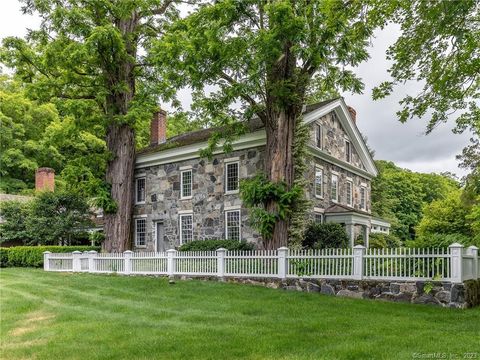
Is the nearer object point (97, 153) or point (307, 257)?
point (307, 257)

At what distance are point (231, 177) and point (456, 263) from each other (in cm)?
1071

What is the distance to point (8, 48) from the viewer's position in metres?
19.9

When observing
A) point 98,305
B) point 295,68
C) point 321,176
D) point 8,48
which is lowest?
point 98,305

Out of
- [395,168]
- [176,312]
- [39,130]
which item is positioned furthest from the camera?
[395,168]

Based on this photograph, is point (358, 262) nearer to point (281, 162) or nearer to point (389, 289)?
point (389, 289)

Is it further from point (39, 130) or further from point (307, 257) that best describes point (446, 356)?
point (39, 130)

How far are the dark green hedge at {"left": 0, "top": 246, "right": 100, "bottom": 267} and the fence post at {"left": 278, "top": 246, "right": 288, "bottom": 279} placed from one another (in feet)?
40.7

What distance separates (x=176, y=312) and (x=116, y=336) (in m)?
2.01

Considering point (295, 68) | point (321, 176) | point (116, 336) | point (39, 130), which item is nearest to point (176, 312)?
point (116, 336)

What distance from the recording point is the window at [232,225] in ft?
63.0

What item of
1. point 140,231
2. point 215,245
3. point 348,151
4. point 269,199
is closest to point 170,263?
point 215,245

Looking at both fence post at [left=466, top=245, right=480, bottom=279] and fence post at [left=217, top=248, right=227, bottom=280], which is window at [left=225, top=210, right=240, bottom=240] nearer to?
fence post at [left=217, top=248, right=227, bottom=280]

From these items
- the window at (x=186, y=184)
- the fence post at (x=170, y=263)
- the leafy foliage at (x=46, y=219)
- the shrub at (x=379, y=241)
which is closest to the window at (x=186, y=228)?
the window at (x=186, y=184)

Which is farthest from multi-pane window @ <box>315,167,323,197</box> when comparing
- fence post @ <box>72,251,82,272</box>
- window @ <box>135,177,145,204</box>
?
fence post @ <box>72,251,82,272</box>
